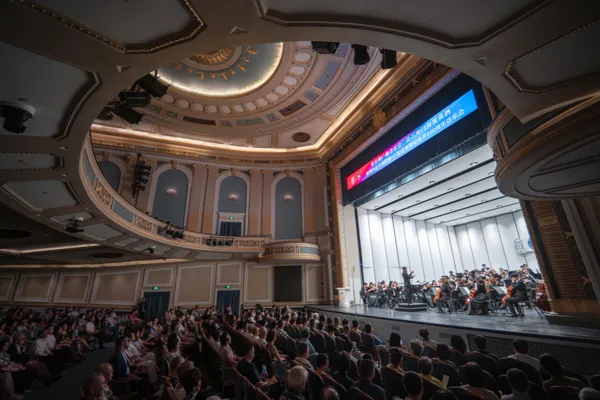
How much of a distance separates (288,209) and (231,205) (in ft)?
11.0

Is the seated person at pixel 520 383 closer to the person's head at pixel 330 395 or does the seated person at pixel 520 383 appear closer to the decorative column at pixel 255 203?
the person's head at pixel 330 395

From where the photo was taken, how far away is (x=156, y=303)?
1445 cm

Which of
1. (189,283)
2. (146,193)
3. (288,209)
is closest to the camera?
(146,193)

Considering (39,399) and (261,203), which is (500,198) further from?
(39,399)

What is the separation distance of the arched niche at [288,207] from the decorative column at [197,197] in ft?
13.5

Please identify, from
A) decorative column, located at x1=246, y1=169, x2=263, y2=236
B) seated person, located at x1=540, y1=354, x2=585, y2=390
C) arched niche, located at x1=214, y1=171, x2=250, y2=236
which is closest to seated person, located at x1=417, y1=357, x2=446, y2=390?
seated person, located at x1=540, y1=354, x2=585, y2=390

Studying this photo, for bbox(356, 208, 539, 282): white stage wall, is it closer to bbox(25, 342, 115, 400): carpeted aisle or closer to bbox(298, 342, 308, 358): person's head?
bbox(298, 342, 308, 358): person's head

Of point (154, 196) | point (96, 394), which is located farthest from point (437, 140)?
point (154, 196)

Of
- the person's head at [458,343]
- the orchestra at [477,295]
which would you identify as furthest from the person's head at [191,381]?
the orchestra at [477,295]

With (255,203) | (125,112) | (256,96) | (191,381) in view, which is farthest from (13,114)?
(255,203)

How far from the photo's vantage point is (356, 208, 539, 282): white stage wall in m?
14.8

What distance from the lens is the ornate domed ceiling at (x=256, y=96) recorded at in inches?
405

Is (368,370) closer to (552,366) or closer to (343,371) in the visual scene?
(343,371)

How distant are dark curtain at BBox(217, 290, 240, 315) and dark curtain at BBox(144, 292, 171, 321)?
271 centimetres
